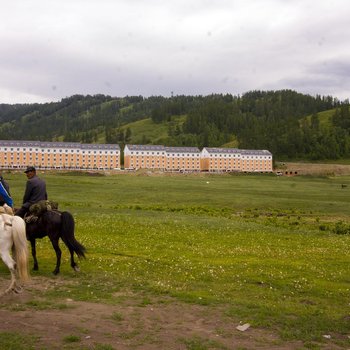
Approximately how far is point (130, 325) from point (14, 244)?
6.09 meters

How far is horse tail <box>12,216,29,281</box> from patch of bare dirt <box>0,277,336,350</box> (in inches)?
35.9

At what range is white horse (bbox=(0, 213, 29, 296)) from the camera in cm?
1636

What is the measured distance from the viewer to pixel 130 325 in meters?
13.1

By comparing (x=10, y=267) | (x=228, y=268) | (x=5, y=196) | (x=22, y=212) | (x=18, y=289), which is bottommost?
(x=228, y=268)

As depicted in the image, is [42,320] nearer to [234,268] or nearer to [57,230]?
[57,230]

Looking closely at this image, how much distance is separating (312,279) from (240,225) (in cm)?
1915

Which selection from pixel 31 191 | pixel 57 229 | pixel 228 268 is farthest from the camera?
pixel 228 268

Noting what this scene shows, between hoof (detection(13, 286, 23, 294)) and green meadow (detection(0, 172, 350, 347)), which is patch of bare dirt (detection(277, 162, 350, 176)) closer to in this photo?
green meadow (detection(0, 172, 350, 347))

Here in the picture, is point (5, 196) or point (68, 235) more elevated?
point (5, 196)

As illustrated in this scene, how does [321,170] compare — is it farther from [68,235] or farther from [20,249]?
[20,249]

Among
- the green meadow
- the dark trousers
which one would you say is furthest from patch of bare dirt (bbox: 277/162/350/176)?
the dark trousers

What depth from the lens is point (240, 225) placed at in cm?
3897

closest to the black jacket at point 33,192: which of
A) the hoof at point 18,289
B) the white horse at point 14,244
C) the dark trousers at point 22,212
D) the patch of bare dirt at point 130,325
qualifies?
the dark trousers at point 22,212

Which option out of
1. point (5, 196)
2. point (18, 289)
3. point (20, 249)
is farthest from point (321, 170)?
point (18, 289)
